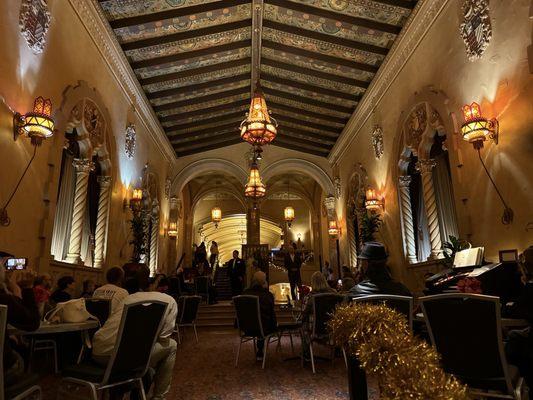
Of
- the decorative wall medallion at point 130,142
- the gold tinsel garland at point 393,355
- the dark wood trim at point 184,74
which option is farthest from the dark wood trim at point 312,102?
the gold tinsel garland at point 393,355

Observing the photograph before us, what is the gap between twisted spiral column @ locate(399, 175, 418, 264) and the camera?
7591 mm

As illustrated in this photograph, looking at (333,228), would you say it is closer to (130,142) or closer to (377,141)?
(377,141)

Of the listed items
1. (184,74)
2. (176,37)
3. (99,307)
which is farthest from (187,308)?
(184,74)

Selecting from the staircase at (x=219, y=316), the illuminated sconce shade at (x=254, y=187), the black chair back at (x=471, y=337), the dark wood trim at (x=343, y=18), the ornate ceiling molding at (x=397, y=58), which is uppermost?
the dark wood trim at (x=343, y=18)

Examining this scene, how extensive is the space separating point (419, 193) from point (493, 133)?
3.10 meters

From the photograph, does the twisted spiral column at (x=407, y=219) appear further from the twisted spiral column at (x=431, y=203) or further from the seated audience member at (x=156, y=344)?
the seated audience member at (x=156, y=344)

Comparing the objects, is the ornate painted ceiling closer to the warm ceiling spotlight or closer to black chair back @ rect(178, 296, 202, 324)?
the warm ceiling spotlight

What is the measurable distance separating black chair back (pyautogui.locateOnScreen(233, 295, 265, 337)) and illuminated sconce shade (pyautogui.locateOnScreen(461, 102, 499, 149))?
136 inches

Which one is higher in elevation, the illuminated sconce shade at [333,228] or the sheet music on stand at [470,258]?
the illuminated sconce shade at [333,228]

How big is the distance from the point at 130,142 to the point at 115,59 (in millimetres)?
1910

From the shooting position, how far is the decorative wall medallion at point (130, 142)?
866 cm

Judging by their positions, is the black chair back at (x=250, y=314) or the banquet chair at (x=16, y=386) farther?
the black chair back at (x=250, y=314)

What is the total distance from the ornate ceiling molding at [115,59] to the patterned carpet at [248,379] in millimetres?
5640

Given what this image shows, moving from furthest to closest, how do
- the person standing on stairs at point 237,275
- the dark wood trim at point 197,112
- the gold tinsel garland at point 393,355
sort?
the person standing on stairs at point 237,275 < the dark wood trim at point 197,112 < the gold tinsel garland at point 393,355
